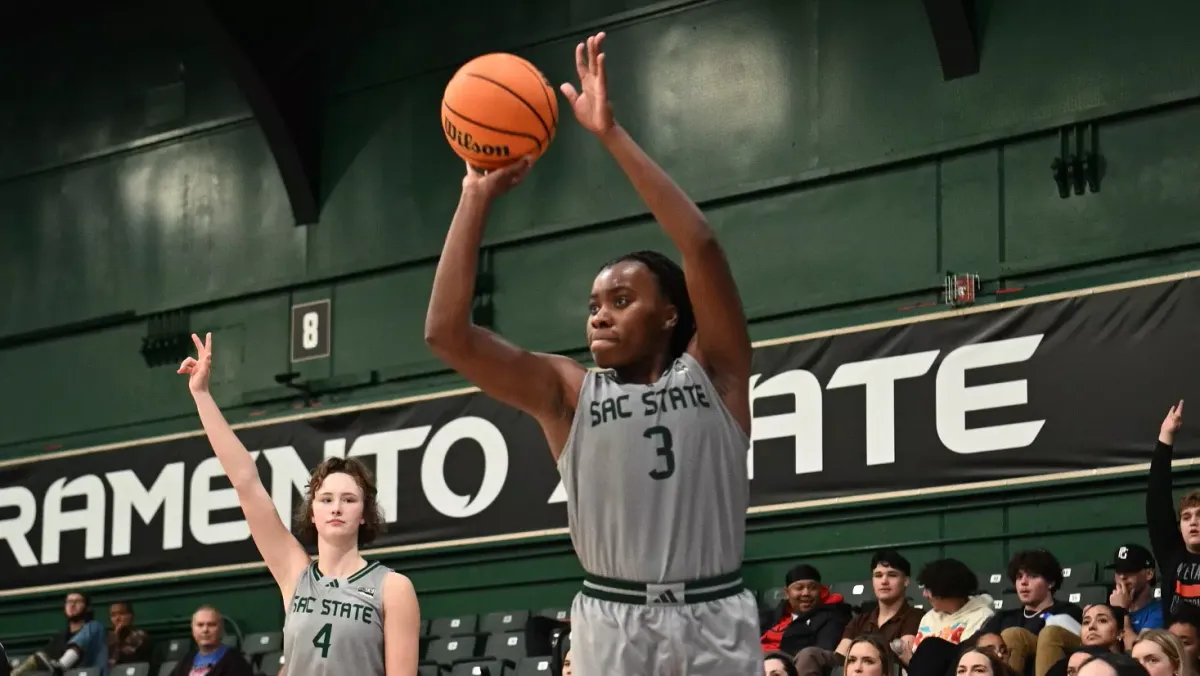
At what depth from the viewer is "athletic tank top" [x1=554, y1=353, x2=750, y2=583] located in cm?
369

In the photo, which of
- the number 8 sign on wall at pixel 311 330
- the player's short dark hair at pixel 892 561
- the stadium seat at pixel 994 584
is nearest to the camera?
the player's short dark hair at pixel 892 561

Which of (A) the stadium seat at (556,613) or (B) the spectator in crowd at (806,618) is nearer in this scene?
(B) the spectator in crowd at (806,618)

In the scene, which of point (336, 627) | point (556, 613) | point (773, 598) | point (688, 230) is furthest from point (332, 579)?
point (556, 613)

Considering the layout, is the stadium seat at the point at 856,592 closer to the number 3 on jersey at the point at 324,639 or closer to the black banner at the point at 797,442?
the black banner at the point at 797,442

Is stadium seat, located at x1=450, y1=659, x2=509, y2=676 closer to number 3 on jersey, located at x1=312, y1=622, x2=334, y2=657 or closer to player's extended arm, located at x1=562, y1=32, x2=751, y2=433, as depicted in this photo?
number 3 on jersey, located at x1=312, y1=622, x2=334, y2=657

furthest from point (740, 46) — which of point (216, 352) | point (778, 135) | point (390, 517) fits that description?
point (216, 352)

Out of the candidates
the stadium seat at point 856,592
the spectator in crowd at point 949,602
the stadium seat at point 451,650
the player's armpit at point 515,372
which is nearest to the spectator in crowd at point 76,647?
the stadium seat at point 451,650

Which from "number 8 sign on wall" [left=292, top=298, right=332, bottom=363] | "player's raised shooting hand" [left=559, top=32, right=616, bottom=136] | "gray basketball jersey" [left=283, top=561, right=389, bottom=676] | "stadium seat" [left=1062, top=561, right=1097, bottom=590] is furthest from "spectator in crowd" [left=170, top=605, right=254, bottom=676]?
"player's raised shooting hand" [left=559, top=32, right=616, bottom=136]

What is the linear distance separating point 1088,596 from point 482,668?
4126 millimetres

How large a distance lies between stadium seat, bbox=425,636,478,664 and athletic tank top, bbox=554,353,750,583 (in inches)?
335

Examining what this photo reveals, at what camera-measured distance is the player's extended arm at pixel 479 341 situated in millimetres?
3660

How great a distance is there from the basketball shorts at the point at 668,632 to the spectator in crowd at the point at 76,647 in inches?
437

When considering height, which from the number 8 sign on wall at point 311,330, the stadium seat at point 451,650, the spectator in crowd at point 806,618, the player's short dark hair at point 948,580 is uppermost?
the number 8 sign on wall at point 311,330

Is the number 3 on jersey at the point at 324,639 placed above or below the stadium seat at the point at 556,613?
below
